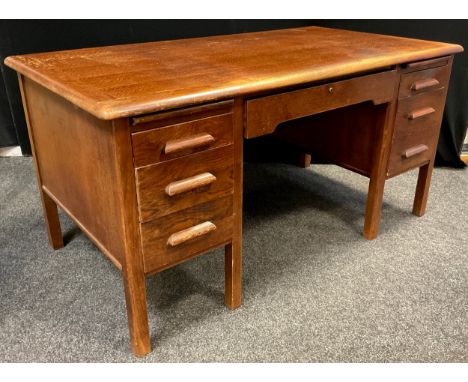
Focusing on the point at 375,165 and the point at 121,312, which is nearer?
the point at 121,312

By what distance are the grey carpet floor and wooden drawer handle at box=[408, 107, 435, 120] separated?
18.3 inches

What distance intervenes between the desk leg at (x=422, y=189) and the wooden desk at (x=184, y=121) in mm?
223

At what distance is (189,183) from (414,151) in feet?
3.40

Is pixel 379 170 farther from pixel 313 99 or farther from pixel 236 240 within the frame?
pixel 236 240

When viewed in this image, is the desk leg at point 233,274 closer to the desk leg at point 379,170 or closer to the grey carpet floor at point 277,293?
the grey carpet floor at point 277,293

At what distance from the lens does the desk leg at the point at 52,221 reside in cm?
172

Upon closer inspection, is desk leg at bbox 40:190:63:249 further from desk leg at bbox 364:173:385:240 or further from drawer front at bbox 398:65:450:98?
drawer front at bbox 398:65:450:98

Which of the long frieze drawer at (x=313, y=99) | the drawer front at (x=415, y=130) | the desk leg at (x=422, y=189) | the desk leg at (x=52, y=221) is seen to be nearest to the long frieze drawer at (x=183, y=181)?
the long frieze drawer at (x=313, y=99)

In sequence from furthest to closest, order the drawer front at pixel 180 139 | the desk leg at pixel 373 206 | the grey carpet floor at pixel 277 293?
the desk leg at pixel 373 206 → the grey carpet floor at pixel 277 293 → the drawer front at pixel 180 139

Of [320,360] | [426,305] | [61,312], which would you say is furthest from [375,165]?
[61,312]

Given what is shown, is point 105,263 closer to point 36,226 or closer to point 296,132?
point 36,226

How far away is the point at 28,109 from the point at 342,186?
143 cm

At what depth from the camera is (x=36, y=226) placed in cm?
198

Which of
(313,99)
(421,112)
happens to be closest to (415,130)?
(421,112)
